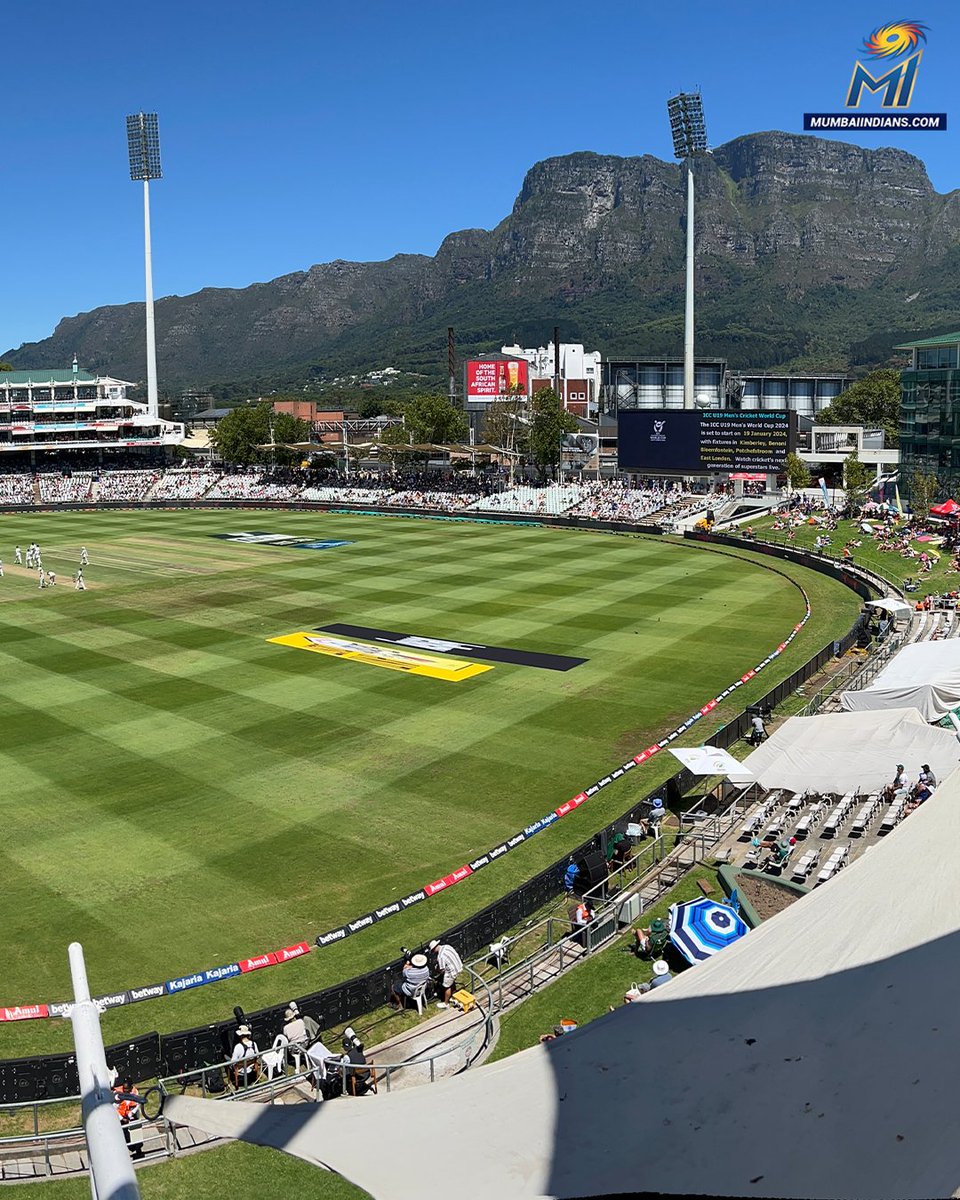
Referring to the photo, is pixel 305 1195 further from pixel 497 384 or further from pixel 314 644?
pixel 497 384

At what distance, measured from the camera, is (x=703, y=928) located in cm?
1588

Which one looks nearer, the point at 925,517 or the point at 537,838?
the point at 537,838

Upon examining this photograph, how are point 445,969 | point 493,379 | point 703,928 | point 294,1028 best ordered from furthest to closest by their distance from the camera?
point 493,379, point 445,969, point 703,928, point 294,1028

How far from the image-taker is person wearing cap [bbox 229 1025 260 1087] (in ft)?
45.9

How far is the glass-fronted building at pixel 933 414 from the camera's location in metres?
68.8

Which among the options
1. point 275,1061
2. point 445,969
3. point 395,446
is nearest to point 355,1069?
point 275,1061

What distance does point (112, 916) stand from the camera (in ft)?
63.1

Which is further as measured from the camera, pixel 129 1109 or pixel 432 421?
pixel 432 421

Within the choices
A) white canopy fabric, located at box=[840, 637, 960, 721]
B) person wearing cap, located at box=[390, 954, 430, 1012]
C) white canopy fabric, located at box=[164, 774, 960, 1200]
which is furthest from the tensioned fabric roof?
white canopy fabric, located at box=[164, 774, 960, 1200]

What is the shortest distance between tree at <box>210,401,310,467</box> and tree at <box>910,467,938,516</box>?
259ft

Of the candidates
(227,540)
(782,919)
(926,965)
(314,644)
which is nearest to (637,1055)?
(926,965)

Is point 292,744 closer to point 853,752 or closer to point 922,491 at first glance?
point 853,752

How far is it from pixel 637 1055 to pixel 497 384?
125 metres

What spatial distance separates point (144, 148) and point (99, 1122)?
15936 centimetres
